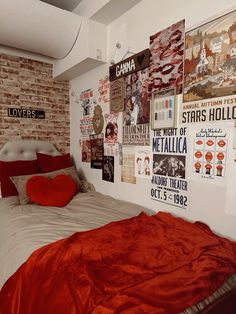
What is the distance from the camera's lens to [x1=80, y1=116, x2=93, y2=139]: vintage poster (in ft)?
8.13

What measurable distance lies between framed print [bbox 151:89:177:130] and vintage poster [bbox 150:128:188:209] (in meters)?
0.05

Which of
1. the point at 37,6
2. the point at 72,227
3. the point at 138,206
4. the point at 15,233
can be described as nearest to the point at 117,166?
the point at 138,206

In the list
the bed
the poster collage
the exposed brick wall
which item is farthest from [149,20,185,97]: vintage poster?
the exposed brick wall

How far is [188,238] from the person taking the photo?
1.14 m

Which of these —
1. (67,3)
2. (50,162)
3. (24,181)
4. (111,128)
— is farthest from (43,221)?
(67,3)

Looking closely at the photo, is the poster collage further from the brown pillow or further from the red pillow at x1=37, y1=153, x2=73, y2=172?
the red pillow at x1=37, y1=153, x2=73, y2=172

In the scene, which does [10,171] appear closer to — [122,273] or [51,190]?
[51,190]

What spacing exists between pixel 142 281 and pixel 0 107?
7.39 feet

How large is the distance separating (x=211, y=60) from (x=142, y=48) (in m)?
0.67

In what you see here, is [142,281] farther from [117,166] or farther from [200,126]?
[117,166]

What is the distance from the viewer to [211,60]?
1333mm

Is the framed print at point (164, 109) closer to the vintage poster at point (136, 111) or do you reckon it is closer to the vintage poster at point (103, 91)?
the vintage poster at point (136, 111)

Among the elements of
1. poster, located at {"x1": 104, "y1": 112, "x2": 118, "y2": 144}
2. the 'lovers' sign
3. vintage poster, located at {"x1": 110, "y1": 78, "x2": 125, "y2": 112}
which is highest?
vintage poster, located at {"x1": 110, "y1": 78, "x2": 125, "y2": 112}

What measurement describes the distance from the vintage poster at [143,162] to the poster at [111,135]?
1.02 ft
